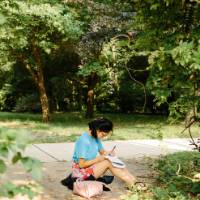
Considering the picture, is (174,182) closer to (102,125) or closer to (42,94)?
(102,125)

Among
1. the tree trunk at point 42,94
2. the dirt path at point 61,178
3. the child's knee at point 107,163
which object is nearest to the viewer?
the dirt path at point 61,178

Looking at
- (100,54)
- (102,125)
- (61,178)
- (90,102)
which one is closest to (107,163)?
(102,125)

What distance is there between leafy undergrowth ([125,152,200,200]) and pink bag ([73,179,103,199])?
1.41 feet

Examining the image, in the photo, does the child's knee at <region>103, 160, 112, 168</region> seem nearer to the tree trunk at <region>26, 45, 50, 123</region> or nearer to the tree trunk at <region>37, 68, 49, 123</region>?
the tree trunk at <region>26, 45, 50, 123</region>

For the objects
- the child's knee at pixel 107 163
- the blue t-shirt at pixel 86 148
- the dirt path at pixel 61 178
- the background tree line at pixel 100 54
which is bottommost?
the dirt path at pixel 61 178

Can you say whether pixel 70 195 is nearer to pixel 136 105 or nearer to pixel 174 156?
pixel 174 156

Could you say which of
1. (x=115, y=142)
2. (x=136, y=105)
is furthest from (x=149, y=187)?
(x=136, y=105)

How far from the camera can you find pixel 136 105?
1265 inches

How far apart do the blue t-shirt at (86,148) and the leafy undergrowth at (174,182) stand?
822mm

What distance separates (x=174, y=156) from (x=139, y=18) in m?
4.10

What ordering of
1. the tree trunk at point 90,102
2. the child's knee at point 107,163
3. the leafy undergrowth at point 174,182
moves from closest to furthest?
the leafy undergrowth at point 174,182 → the child's knee at point 107,163 → the tree trunk at point 90,102

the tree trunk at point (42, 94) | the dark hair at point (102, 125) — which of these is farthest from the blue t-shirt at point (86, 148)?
the tree trunk at point (42, 94)

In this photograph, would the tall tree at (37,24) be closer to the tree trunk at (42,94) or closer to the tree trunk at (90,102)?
the tree trunk at (42,94)

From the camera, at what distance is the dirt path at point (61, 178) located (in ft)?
22.0
